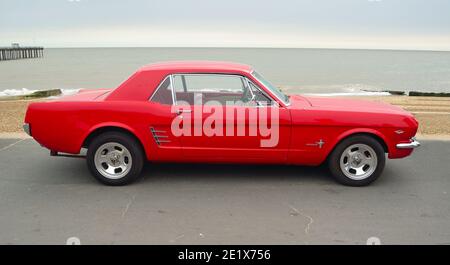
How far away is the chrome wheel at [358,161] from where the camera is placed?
5.16m

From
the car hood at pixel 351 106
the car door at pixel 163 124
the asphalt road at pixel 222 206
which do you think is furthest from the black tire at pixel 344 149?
the car door at pixel 163 124

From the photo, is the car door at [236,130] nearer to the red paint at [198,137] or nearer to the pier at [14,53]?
the red paint at [198,137]

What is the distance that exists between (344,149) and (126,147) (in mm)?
2688

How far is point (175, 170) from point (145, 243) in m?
2.23

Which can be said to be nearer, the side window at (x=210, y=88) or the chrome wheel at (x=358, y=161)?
the chrome wheel at (x=358, y=161)

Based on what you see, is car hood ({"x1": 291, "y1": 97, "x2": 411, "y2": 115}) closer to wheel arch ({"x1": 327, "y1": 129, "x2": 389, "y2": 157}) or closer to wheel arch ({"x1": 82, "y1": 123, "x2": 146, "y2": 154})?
wheel arch ({"x1": 327, "y1": 129, "x2": 389, "y2": 157})

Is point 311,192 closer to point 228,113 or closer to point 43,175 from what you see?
point 228,113

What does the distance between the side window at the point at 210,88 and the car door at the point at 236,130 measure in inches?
1.3

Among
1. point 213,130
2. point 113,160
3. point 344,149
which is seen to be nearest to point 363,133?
point 344,149

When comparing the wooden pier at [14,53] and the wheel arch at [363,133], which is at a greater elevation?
the wooden pier at [14,53]

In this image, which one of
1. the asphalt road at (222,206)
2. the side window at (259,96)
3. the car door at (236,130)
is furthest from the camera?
the side window at (259,96)

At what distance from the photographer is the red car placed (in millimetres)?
5059

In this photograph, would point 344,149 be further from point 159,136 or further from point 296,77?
point 296,77
